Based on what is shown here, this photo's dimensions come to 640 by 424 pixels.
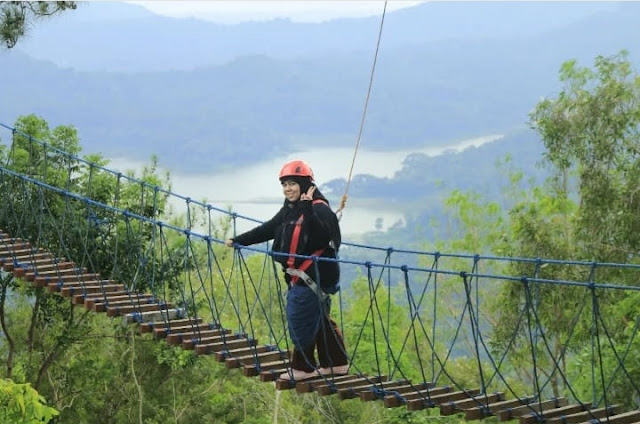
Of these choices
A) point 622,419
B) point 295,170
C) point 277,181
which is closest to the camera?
point 622,419

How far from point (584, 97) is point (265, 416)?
5700 mm

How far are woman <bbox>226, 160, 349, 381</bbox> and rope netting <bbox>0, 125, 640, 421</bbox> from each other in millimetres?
101

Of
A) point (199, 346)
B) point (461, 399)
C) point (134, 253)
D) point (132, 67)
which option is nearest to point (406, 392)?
point (461, 399)

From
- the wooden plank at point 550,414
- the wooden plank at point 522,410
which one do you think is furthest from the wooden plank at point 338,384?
the wooden plank at point 550,414

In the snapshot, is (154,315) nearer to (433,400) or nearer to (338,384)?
(338,384)

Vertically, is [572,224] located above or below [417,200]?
below

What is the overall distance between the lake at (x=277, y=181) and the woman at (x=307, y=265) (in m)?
78.3

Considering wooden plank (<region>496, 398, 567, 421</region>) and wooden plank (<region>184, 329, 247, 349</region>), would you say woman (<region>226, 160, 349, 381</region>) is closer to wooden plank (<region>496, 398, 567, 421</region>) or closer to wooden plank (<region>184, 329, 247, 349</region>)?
wooden plank (<region>184, 329, 247, 349</region>)

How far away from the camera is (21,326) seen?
13.5m

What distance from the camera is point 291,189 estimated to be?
493 cm

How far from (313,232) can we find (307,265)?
15cm

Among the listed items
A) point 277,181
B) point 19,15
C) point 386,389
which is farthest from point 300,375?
point 277,181

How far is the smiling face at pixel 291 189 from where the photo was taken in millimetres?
4909

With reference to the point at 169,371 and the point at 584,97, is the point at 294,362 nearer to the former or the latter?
the point at 584,97
